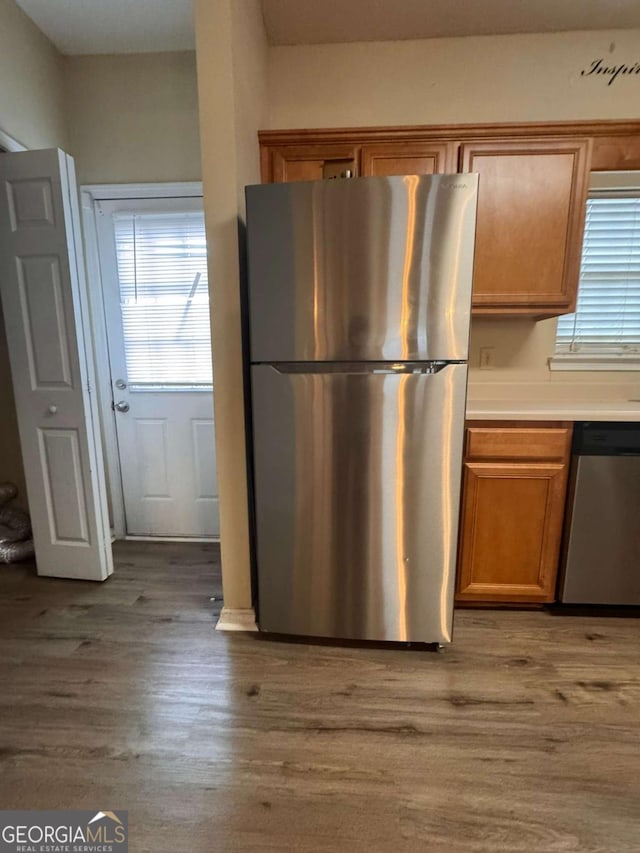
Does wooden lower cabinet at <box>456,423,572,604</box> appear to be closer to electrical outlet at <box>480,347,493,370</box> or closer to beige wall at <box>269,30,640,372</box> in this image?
electrical outlet at <box>480,347,493,370</box>

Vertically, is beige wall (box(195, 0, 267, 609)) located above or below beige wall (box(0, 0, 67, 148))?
below

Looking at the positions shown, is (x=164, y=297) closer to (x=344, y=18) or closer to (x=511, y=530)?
(x=344, y=18)

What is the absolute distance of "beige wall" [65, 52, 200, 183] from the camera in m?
2.41

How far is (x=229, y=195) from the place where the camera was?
1669 mm

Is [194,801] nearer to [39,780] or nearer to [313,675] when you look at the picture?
[39,780]

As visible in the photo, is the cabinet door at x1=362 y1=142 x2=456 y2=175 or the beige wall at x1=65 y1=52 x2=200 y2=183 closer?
the cabinet door at x1=362 y1=142 x2=456 y2=175

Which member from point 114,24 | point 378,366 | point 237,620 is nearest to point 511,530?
point 378,366

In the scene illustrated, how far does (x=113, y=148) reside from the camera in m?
2.49

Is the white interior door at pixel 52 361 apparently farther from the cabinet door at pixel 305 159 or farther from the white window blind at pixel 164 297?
the cabinet door at pixel 305 159

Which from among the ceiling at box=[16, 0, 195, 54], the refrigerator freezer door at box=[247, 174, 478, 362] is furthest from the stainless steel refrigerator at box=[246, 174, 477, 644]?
the ceiling at box=[16, 0, 195, 54]

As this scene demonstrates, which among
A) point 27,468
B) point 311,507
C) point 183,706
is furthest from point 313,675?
point 27,468

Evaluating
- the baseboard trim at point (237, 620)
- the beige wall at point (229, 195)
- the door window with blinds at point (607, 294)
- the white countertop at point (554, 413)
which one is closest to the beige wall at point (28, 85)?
the beige wall at point (229, 195)

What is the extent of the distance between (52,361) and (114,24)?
170 cm

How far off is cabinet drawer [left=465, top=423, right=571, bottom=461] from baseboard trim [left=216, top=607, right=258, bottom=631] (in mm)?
1243
